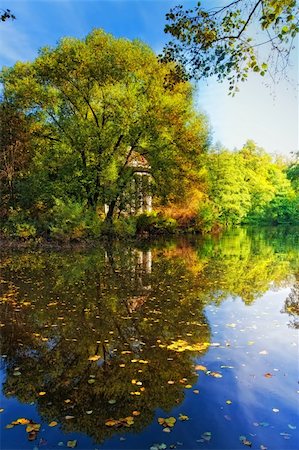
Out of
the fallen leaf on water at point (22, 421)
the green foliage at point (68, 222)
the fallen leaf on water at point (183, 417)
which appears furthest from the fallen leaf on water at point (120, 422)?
the green foliage at point (68, 222)

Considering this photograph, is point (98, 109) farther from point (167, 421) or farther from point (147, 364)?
point (167, 421)

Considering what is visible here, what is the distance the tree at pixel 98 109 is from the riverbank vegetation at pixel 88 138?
2.4 inches

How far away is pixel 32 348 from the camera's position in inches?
253

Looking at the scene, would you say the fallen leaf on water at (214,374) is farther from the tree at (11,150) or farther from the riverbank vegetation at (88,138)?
the tree at (11,150)

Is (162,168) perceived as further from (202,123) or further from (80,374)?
(80,374)

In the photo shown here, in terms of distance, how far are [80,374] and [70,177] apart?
19091 mm

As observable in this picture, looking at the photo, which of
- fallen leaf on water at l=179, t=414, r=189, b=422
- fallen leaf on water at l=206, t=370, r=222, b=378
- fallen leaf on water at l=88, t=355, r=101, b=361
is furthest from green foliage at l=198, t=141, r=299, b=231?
fallen leaf on water at l=179, t=414, r=189, b=422

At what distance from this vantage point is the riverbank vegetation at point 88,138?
888 inches

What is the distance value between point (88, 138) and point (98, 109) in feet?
8.42

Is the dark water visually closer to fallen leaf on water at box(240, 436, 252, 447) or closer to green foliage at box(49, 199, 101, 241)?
fallen leaf on water at box(240, 436, 252, 447)

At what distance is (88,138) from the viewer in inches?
900

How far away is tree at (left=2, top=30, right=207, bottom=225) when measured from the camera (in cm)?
2289

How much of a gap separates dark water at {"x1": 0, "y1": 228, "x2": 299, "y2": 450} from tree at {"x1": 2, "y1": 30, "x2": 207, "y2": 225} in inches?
509

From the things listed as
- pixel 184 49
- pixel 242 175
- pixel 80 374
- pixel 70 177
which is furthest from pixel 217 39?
pixel 242 175
